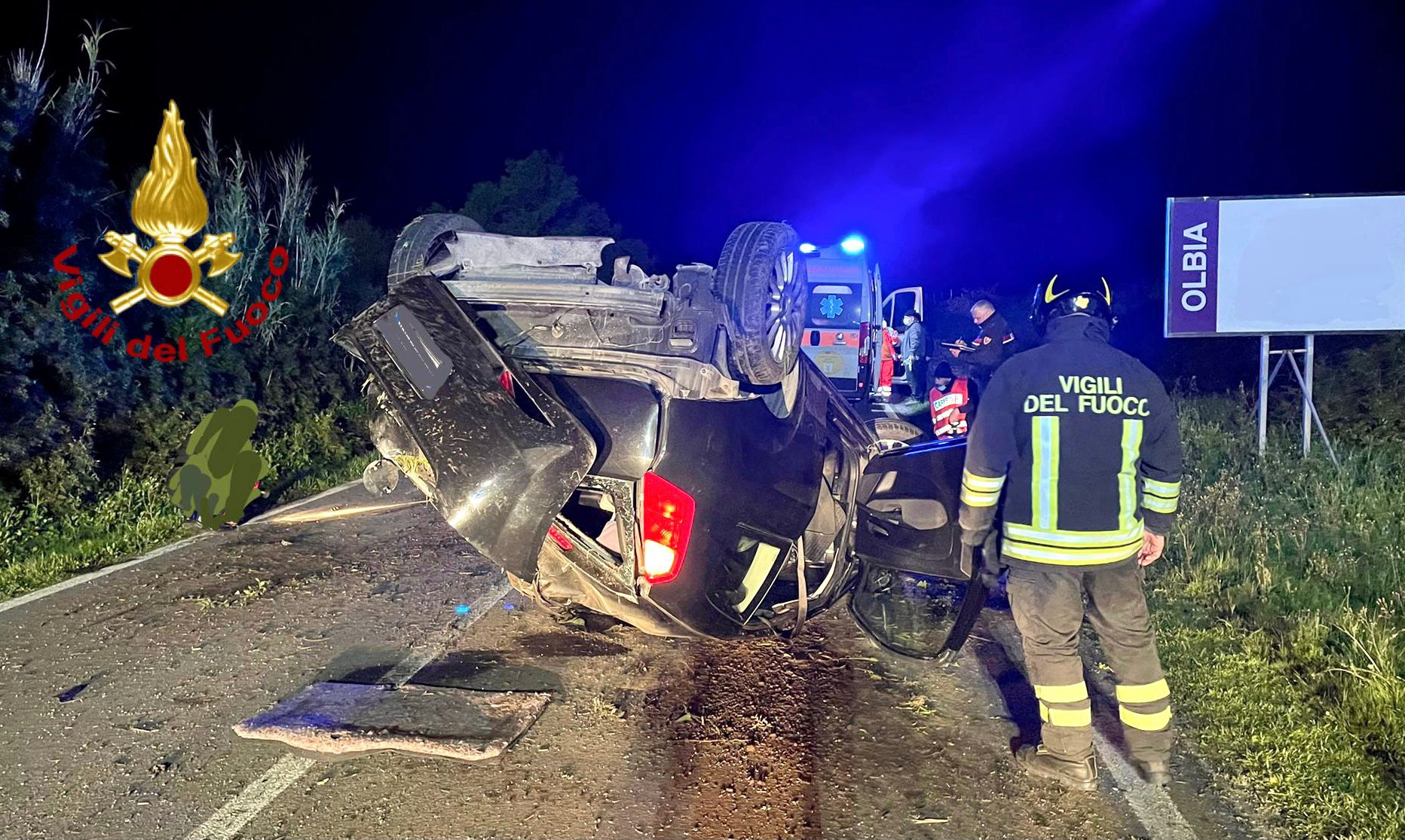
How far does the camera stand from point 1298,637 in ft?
14.7

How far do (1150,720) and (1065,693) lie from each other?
360 mm

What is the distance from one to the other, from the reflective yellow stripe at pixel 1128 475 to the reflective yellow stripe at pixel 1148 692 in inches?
24.5

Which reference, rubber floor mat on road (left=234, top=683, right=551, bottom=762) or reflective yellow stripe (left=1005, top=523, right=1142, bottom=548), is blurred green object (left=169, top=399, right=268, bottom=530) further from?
reflective yellow stripe (left=1005, top=523, right=1142, bottom=548)

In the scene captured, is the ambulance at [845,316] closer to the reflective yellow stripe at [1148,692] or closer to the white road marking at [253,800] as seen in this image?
the reflective yellow stripe at [1148,692]

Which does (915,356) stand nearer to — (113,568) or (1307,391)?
(1307,391)

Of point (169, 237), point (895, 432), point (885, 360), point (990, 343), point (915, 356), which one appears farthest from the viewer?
point (885, 360)

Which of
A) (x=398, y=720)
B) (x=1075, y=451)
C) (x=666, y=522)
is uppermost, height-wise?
(x=1075, y=451)

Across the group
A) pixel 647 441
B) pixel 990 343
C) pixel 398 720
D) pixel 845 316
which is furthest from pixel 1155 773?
pixel 845 316

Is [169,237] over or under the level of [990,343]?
over

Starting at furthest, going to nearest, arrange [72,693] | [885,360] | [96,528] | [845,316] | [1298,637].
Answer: [885,360] → [845,316] → [96,528] → [1298,637] → [72,693]

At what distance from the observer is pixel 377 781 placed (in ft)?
10.8

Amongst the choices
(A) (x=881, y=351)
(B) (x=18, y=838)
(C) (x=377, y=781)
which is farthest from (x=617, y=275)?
(A) (x=881, y=351)

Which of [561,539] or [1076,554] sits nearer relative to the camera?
[1076,554]

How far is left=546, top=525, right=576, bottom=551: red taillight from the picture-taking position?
3.75 metres
